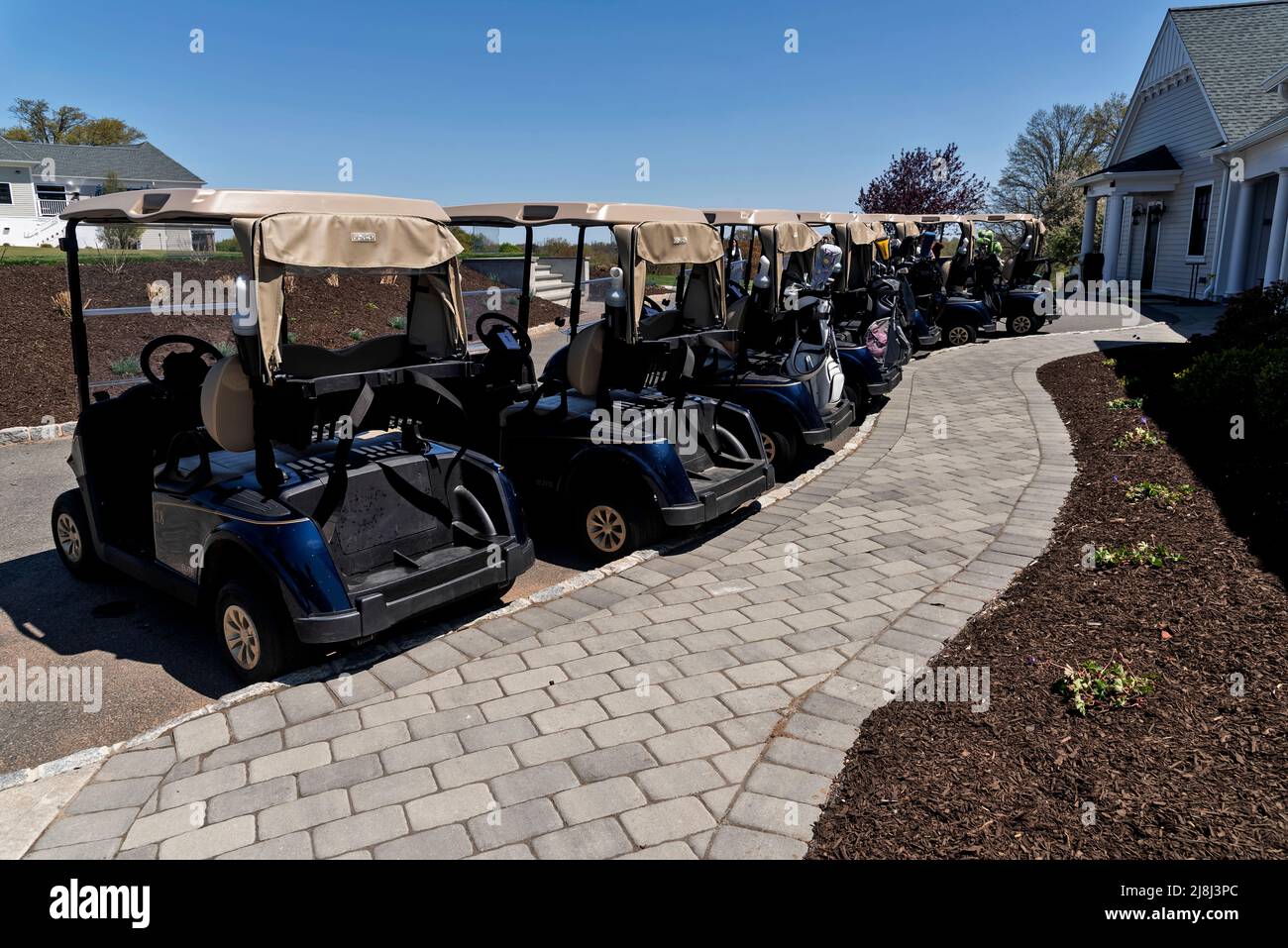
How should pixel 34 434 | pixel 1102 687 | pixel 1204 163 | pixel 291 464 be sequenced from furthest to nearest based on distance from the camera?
1. pixel 1204 163
2. pixel 34 434
3. pixel 291 464
4. pixel 1102 687

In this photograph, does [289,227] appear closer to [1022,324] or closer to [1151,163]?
[1022,324]

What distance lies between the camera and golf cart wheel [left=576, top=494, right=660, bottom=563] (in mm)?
5586

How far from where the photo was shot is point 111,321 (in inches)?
528

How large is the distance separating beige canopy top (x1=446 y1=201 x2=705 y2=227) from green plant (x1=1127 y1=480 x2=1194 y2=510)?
375cm

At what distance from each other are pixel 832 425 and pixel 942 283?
9.82 metres

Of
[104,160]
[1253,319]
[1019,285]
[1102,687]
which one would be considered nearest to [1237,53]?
[1019,285]

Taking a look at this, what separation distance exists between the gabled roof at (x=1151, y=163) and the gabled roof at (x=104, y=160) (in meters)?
39.6

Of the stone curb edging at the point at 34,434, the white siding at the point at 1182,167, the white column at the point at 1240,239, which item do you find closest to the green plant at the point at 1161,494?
the stone curb edging at the point at 34,434

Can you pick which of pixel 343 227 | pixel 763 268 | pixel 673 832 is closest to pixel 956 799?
pixel 673 832

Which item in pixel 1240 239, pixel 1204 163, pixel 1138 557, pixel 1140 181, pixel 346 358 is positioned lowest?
pixel 1138 557

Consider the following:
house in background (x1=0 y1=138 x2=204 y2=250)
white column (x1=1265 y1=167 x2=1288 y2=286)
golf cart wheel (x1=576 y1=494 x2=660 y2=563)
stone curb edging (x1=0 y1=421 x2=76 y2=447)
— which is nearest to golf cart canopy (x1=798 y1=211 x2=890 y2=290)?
golf cart wheel (x1=576 y1=494 x2=660 y2=563)

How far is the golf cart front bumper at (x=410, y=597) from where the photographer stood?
3.85 m

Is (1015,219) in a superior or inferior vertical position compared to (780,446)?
superior

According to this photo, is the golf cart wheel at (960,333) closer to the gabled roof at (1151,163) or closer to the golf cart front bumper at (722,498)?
the golf cart front bumper at (722,498)
